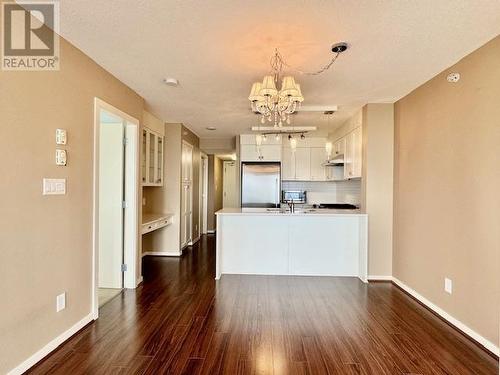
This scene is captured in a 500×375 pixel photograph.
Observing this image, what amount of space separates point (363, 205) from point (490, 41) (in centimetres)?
240

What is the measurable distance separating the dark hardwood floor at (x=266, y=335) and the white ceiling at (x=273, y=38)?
246 centimetres

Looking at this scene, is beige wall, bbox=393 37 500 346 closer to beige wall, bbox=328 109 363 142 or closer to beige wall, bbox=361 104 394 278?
beige wall, bbox=361 104 394 278

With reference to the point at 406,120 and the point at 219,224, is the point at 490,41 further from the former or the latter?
the point at 219,224

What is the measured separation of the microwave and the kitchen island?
2374 mm

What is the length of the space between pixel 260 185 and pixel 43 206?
172 inches

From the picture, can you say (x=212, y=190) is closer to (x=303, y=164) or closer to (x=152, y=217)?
(x=303, y=164)

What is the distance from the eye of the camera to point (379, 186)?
162 inches

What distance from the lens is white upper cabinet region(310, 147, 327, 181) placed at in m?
6.48

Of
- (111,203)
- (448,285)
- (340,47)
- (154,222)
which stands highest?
(340,47)

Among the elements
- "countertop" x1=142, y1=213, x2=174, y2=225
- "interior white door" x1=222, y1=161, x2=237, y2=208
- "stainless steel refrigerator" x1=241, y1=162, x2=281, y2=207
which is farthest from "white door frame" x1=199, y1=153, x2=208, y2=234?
"countertop" x1=142, y1=213, x2=174, y2=225

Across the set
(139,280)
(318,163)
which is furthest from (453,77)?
(139,280)

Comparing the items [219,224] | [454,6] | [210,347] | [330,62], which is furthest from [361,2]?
[219,224]

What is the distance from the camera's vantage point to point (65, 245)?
7.91 ft

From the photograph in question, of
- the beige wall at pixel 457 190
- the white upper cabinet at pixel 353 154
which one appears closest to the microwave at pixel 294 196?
the white upper cabinet at pixel 353 154
